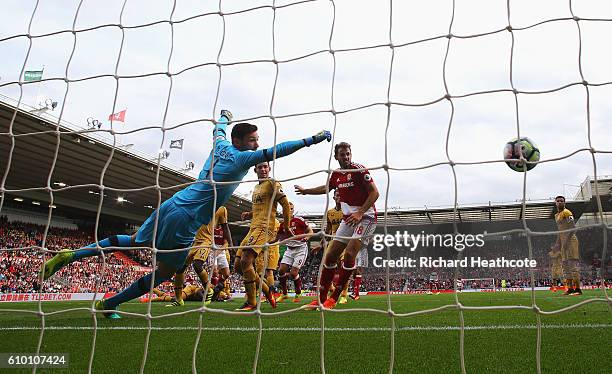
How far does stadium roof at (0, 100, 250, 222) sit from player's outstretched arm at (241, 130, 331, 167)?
8038 millimetres

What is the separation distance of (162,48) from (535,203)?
27213 millimetres

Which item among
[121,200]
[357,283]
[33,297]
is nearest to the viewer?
[357,283]

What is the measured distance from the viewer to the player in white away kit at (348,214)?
509 centimetres

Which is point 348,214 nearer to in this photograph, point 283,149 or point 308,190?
point 308,190

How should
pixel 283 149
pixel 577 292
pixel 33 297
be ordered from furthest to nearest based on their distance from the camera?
1. pixel 33 297
2. pixel 577 292
3. pixel 283 149

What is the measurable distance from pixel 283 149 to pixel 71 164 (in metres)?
16.0

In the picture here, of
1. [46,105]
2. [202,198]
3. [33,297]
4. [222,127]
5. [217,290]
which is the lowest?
[33,297]

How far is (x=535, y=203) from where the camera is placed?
1056 inches

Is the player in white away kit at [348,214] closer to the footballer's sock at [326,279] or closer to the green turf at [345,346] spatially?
the footballer's sock at [326,279]

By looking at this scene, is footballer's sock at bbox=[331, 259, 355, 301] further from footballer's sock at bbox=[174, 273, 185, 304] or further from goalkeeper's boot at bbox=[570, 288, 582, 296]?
goalkeeper's boot at bbox=[570, 288, 582, 296]

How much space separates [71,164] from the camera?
1700cm

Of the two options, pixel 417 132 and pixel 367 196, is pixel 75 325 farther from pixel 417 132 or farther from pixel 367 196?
pixel 417 132

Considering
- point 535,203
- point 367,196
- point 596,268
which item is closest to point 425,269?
point 535,203
